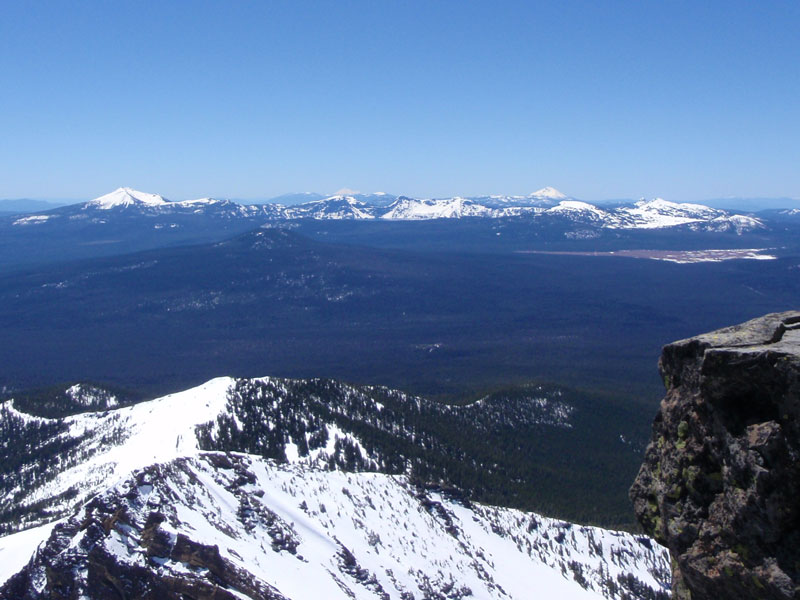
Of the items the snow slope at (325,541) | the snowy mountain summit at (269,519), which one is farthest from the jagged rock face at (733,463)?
Answer: the snow slope at (325,541)

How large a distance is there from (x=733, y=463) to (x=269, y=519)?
201ft

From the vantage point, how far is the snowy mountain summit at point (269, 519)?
172ft

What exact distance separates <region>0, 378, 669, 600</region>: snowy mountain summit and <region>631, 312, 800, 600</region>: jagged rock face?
43.3 m

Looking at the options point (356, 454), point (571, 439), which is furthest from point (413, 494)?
point (571, 439)

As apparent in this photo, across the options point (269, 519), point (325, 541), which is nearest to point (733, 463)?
point (325, 541)

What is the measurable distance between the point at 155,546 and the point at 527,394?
119 m

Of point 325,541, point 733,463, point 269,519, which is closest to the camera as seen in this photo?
point 733,463

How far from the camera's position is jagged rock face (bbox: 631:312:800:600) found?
12992 mm

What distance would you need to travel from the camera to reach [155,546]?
5266 cm

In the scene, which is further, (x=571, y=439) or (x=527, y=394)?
(x=527, y=394)

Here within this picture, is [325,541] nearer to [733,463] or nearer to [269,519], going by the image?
[269,519]

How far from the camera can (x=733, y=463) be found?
551 inches

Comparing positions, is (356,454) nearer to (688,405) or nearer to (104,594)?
(104,594)

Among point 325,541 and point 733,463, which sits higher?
point 733,463
